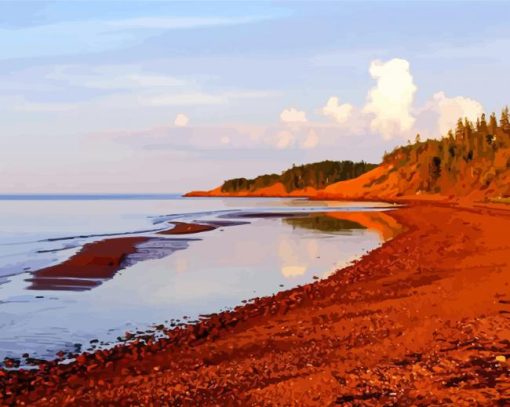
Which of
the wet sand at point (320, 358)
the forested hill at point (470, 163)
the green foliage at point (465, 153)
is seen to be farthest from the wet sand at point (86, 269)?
the green foliage at point (465, 153)

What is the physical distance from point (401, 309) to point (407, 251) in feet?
60.9

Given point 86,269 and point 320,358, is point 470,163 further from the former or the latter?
point 320,358

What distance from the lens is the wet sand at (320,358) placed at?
9.84 meters

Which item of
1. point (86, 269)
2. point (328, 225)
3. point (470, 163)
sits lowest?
point (86, 269)

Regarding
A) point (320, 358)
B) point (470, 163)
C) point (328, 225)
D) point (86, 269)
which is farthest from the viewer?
point (470, 163)

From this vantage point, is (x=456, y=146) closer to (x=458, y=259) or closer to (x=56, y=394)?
(x=458, y=259)

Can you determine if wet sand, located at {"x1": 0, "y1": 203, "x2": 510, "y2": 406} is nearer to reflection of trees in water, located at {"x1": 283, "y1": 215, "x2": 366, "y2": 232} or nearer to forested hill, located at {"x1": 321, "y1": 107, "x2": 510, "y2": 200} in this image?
reflection of trees in water, located at {"x1": 283, "y1": 215, "x2": 366, "y2": 232}

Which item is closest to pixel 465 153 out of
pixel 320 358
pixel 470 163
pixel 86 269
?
pixel 470 163

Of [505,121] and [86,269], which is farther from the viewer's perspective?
[505,121]

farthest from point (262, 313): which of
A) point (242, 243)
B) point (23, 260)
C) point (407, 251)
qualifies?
point (242, 243)

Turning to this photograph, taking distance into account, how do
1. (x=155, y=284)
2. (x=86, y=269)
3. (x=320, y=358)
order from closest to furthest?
(x=320, y=358), (x=155, y=284), (x=86, y=269)

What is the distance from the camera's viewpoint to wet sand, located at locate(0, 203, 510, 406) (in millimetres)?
9844

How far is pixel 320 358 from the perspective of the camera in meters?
12.3

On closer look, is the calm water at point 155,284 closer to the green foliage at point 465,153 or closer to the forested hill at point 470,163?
the forested hill at point 470,163
